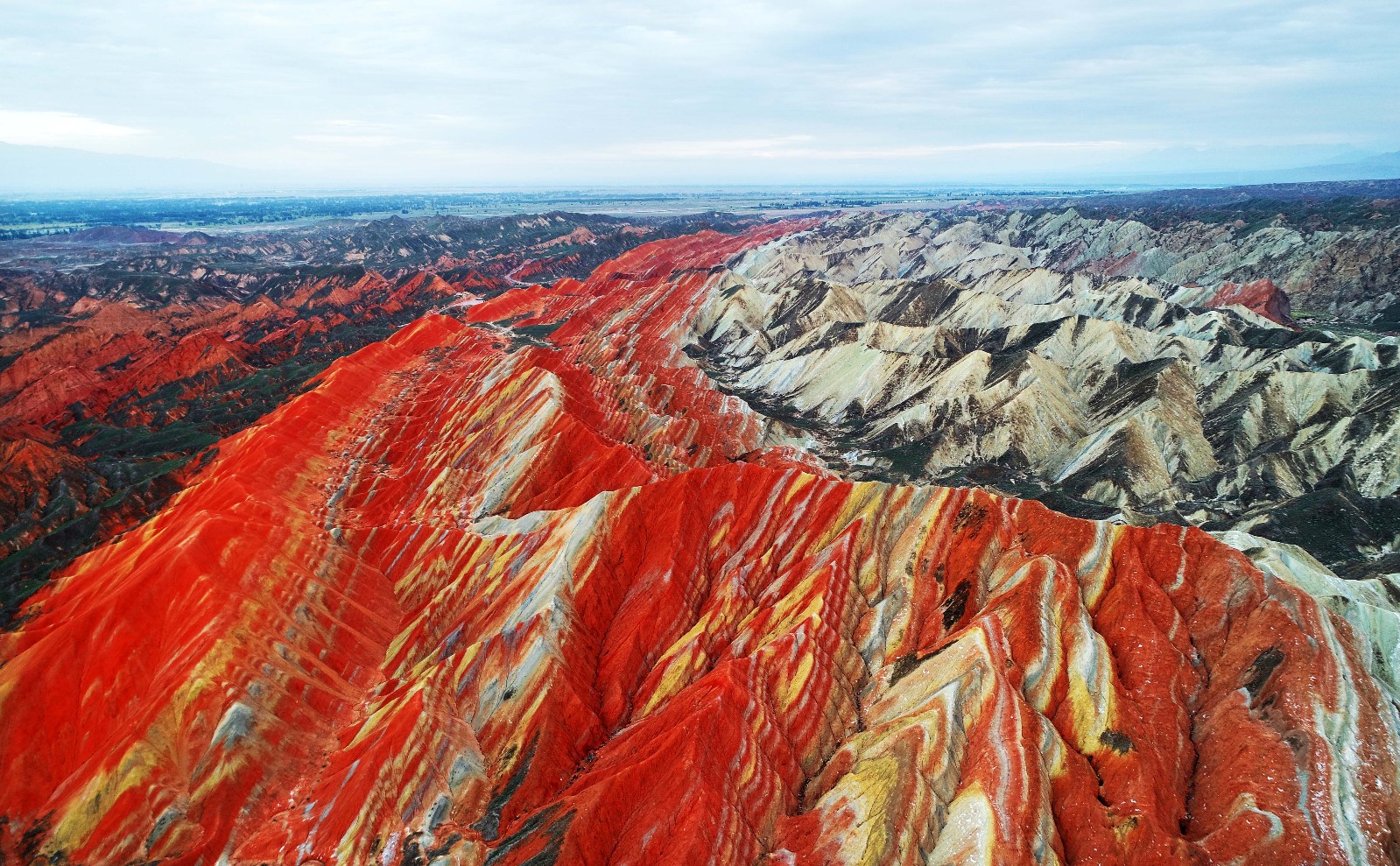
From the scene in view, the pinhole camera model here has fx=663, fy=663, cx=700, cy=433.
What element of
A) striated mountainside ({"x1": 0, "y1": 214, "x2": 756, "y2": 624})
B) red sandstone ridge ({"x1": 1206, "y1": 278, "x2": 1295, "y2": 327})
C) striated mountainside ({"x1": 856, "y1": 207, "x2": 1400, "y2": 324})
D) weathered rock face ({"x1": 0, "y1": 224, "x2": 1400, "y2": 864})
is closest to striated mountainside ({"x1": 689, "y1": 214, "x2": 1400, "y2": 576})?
red sandstone ridge ({"x1": 1206, "y1": 278, "x2": 1295, "y2": 327})

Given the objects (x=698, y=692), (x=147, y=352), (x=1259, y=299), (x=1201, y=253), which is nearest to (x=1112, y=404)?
(x=698, y=692)

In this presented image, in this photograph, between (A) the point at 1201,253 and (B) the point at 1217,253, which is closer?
(B) the point at 1217,253

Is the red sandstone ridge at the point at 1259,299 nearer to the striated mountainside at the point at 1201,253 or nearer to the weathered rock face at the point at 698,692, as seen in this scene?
the striated mountainside at the point at 1201,253

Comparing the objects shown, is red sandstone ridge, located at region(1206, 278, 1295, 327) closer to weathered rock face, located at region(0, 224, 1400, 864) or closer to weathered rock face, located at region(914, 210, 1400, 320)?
weathered rock face, located at region(914, 210, 1400, 320)

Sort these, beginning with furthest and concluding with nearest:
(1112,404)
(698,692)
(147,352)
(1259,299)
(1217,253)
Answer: (1217,253)
(1259,299)
(147,352)
(1112,404)
(698,692)

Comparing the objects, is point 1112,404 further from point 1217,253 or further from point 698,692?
point 1217,253

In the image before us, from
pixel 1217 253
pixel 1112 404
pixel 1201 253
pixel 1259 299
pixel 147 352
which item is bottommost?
pixel 147 352

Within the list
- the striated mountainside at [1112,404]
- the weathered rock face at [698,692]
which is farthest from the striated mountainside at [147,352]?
the striated mountainside at [1112,404]
